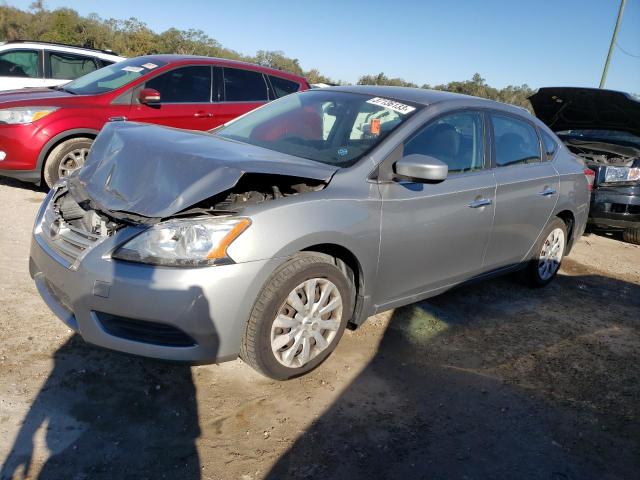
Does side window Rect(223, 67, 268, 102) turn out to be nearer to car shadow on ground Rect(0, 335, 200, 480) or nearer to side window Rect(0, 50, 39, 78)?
side window Rect(0, 50, 39, 78)

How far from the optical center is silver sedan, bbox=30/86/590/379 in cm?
260

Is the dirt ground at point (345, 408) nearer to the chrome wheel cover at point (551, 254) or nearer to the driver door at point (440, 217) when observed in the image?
the driver door at point (440, 217)

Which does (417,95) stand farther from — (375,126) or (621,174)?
(621,174)

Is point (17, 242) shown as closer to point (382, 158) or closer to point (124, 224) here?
point (124, 224)

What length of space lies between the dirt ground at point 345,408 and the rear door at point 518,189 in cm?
70

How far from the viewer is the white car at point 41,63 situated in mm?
8281

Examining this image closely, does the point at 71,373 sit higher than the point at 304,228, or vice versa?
the point at 304,228

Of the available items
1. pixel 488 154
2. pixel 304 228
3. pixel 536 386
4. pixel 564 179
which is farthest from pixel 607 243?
pixel 304 228

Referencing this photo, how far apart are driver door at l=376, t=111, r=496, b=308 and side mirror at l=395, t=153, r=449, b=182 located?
0.15 m

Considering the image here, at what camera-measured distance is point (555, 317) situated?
4.51 meters

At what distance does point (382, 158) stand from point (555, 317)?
229 centimetres

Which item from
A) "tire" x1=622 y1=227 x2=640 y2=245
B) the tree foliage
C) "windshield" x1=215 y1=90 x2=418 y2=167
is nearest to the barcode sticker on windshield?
"windshield" x1=215 y1=90 x2=418 y2=167

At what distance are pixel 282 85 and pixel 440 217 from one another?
4.78 meters

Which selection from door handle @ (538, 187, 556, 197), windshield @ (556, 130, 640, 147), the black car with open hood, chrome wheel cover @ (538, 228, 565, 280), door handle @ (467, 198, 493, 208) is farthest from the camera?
windshield @ (556, 130, 640, 147)
